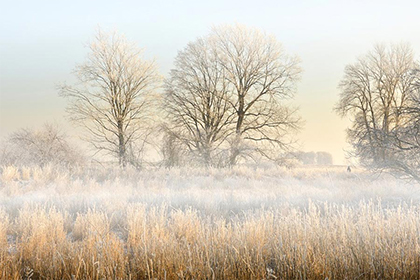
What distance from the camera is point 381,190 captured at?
1065cm

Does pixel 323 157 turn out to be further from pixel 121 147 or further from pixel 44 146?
pixel 44 146

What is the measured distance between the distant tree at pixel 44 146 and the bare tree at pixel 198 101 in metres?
6.72

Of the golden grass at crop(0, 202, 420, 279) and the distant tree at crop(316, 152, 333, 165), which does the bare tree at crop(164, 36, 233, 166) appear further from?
the distant tree at crop(316, 152, 333, 165)

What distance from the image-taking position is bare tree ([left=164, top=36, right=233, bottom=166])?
77.2 ft

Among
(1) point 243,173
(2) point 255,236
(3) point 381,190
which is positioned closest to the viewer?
(2) point 255,236

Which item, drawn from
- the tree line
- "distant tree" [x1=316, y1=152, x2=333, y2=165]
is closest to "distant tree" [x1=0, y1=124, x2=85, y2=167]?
the tree line

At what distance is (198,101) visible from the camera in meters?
24.1

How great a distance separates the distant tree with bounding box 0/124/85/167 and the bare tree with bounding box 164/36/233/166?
6.72 meters

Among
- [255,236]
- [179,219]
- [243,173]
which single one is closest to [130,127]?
[243,173]

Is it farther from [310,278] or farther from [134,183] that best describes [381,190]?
[134,183]

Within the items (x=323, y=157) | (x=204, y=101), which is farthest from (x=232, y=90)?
(x=323, y=157)

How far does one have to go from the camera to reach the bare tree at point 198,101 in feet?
77.2

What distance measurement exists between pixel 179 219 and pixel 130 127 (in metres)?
18.5

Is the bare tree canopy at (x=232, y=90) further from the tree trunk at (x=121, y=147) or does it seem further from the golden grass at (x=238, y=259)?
the golden grass at (x=238, y=259)
